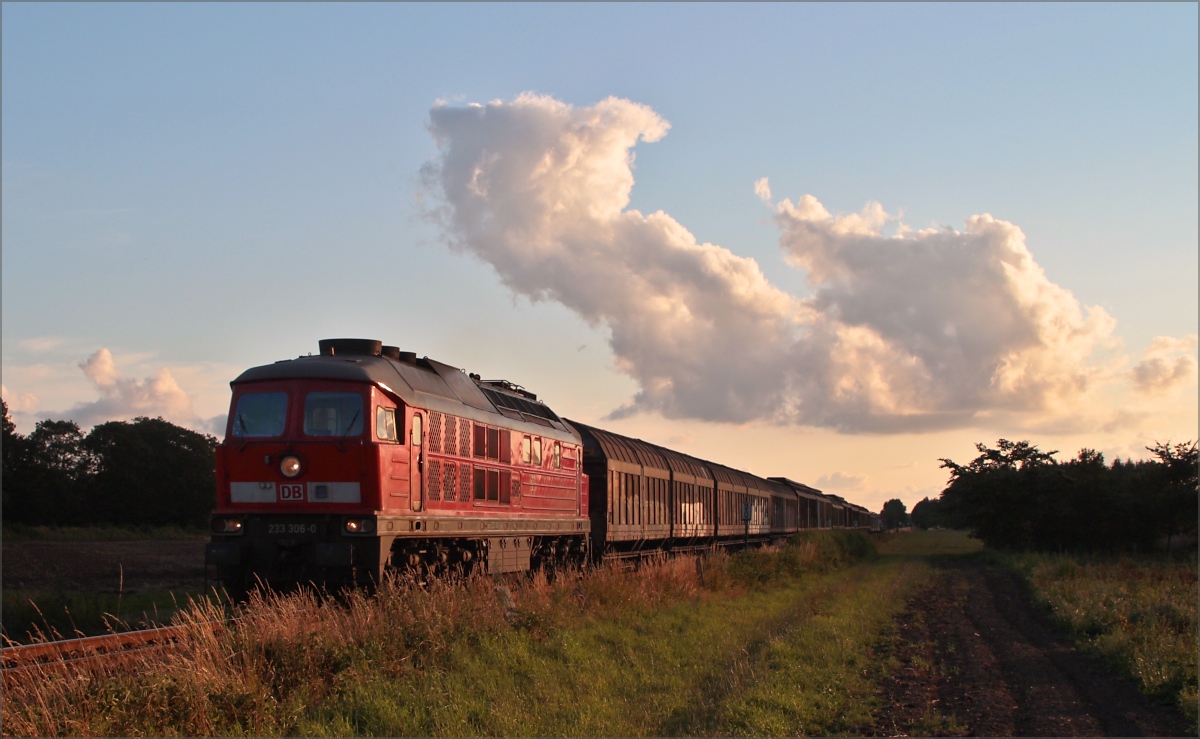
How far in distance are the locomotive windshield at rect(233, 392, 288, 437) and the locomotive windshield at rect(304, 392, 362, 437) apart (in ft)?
1.20

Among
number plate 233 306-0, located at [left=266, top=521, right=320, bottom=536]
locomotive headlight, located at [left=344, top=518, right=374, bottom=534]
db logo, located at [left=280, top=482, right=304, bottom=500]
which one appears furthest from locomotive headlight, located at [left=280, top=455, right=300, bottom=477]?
locomotive headlight, located at [left=344, top=518, right=374, bottom=534]

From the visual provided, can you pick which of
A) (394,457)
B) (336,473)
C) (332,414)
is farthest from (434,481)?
(332,414)

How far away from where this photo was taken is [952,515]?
53812 mm

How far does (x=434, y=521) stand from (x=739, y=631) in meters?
5.63

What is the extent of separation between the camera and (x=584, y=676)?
11453mm

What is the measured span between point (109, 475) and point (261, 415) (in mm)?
59529

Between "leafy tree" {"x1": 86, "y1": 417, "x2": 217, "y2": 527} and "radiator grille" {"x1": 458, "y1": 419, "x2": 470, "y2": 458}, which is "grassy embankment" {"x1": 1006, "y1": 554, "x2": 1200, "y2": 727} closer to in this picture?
"radiator grille" {"x1": 458, "y1": 419, "x2": 470, "y2": 458}

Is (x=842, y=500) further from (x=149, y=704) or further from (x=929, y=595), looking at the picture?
(x=149, y=704)

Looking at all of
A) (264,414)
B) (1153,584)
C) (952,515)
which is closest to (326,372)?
(264,414)

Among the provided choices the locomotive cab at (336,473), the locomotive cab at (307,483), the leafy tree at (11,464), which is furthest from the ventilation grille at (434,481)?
the leafy tree at (11,464)

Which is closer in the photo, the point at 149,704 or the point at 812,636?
the point at 149,704

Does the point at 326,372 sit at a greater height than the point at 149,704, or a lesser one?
greater

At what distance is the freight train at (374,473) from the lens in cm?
1326

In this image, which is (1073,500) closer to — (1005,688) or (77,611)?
(1005,688)
